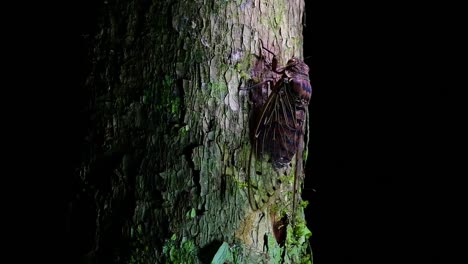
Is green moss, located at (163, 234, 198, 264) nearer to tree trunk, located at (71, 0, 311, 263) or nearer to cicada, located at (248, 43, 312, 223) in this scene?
tree trunk, located at (71, 0, 311, 263)

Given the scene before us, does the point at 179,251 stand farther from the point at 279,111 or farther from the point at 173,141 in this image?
the point at 279,111

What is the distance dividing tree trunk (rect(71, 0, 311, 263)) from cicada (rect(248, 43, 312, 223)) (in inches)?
1.0

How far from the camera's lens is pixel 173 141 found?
37.5 inches

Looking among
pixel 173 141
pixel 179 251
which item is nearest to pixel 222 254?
pixel 179 251

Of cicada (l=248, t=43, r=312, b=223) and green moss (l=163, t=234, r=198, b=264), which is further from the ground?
cicada (l=248, t=43, r=312, b=223)

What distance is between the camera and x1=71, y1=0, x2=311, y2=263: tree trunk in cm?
94

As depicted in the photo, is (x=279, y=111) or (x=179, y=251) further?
(x=279, y=111)

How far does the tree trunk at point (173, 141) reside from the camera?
3.07ft

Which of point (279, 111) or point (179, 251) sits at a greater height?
point (279, 111)

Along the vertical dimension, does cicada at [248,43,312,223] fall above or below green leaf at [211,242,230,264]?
above

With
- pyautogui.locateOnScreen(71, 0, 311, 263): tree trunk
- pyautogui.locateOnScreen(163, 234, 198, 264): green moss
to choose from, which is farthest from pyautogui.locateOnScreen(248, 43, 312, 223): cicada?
pyautogui.locateOnScreen(163, 234, 198, 264): green moss

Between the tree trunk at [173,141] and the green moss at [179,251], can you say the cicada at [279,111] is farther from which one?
the green moss at [179,251]

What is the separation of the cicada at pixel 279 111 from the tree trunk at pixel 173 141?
0.02m

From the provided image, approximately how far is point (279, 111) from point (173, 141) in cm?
23
